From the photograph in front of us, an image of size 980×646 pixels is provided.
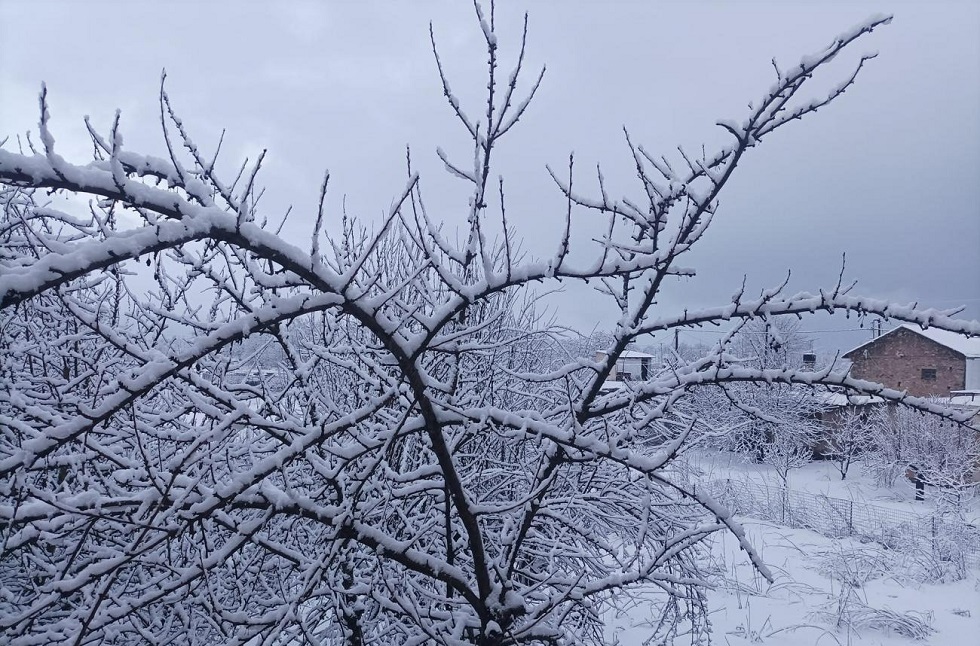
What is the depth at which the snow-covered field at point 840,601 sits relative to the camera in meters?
9.74

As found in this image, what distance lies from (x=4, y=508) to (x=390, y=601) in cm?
156

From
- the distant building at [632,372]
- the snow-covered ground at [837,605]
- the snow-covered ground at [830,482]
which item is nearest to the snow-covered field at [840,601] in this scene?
the snow-covered ground at [837,605]

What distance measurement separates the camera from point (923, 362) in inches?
1089

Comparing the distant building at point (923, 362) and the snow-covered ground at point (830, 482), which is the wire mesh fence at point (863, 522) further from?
the distant building at point (923, 362)

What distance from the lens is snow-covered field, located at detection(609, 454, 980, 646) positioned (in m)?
9.74

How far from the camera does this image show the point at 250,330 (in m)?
1.70

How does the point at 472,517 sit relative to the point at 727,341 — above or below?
below

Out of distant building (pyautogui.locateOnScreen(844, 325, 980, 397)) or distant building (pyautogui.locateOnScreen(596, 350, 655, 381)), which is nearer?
distant building (pyautogui.locateOnScreen(596, 350, 655, 381))

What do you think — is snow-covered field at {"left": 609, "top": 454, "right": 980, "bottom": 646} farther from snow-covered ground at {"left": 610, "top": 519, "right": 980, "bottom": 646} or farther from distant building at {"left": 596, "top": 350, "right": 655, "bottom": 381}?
distant building at {"left": 596, "top": 350, "right": 655, "bottom": 381}

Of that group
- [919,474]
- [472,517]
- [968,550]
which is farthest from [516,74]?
[919,474]

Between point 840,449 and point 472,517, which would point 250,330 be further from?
point 840,449

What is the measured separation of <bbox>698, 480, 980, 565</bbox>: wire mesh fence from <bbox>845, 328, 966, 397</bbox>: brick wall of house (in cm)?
953

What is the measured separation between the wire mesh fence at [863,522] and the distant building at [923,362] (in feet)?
30.7

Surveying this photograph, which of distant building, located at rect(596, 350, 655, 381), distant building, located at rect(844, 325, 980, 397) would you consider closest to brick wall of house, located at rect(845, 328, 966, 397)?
distant building, located at rect(844, 325, 980, 397)
